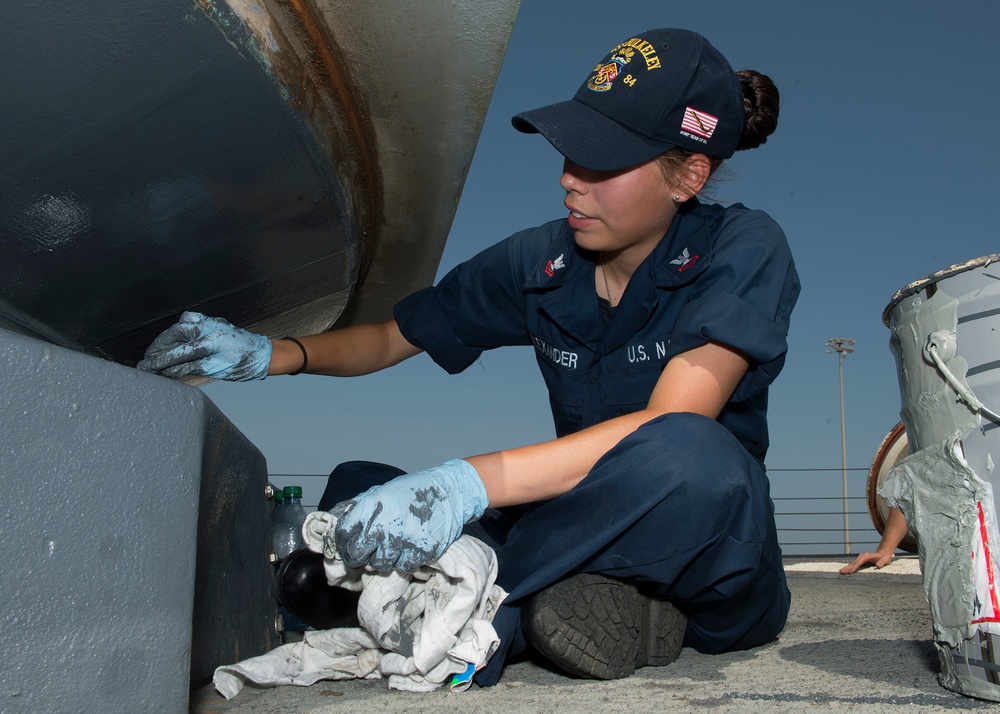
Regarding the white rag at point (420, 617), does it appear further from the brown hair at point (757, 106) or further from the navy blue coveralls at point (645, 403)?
the brown hair at point (757, 106)

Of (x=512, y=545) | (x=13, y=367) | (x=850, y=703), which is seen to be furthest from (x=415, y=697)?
(x=13, y=367)

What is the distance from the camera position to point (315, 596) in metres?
1.22

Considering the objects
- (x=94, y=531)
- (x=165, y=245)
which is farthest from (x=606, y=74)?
(x=94, y=531)

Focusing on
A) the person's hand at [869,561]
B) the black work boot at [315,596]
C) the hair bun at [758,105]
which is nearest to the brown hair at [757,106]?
the hair bun at [758,105]

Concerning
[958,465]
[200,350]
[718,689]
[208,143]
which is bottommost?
[718,689]

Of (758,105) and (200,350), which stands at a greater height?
(758,105)

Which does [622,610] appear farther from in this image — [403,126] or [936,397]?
[403,126]

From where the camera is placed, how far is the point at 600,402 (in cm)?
137

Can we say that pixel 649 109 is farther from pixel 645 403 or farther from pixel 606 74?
pixel 645 403

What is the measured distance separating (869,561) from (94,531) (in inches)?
109

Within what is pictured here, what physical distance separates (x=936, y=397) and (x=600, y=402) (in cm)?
54

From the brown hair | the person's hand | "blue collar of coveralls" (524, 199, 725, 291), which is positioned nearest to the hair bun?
the brown hair

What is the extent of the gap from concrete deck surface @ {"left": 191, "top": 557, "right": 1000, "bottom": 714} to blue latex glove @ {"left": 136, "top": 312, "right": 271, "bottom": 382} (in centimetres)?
47

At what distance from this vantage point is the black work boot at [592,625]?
3.14 ft
